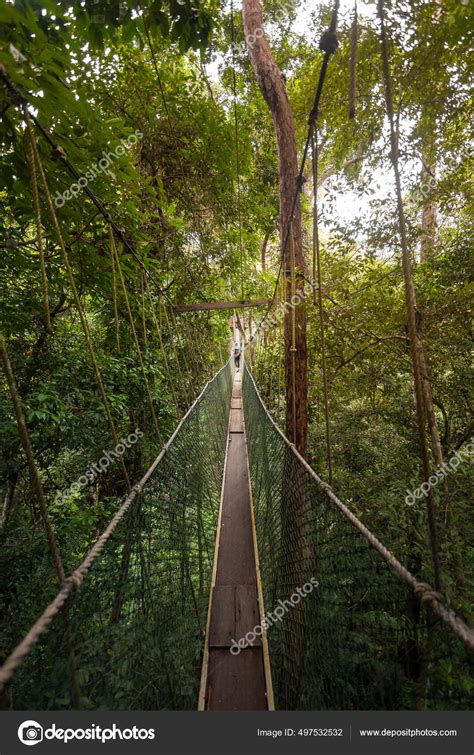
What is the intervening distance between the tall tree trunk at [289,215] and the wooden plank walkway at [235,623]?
27.7 inches

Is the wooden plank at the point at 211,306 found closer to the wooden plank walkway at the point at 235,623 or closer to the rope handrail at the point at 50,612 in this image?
the wooden plank walkway at the point at 235,623

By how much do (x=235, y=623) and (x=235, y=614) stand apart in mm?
50

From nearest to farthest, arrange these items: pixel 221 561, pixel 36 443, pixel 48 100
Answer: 1. pixel 48 100
2. pixel 221 561
3. pixel 36 443

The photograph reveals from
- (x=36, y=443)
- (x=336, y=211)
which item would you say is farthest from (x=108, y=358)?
(x=336, y=211)

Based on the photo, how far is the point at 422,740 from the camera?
0.69 meters

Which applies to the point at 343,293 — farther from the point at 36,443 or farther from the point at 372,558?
the point at 36,443

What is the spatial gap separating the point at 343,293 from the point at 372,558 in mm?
2013

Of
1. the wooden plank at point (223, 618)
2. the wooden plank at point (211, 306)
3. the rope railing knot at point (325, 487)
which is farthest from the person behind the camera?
the wooden plank at point (211, 306)

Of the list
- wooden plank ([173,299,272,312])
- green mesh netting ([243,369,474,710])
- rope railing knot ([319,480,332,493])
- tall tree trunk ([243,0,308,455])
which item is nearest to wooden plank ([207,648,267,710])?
green mesh netting ([243,369,474,710])

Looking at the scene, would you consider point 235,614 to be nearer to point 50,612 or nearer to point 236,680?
point 236,680

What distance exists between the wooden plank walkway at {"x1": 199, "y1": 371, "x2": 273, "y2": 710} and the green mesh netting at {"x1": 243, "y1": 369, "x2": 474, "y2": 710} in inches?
3.8

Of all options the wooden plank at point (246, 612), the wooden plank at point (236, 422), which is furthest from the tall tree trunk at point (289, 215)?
the wooden plank at point (236, 422)

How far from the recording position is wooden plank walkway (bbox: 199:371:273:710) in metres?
1.18

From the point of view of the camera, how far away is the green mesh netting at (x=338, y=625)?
0.75 metres
